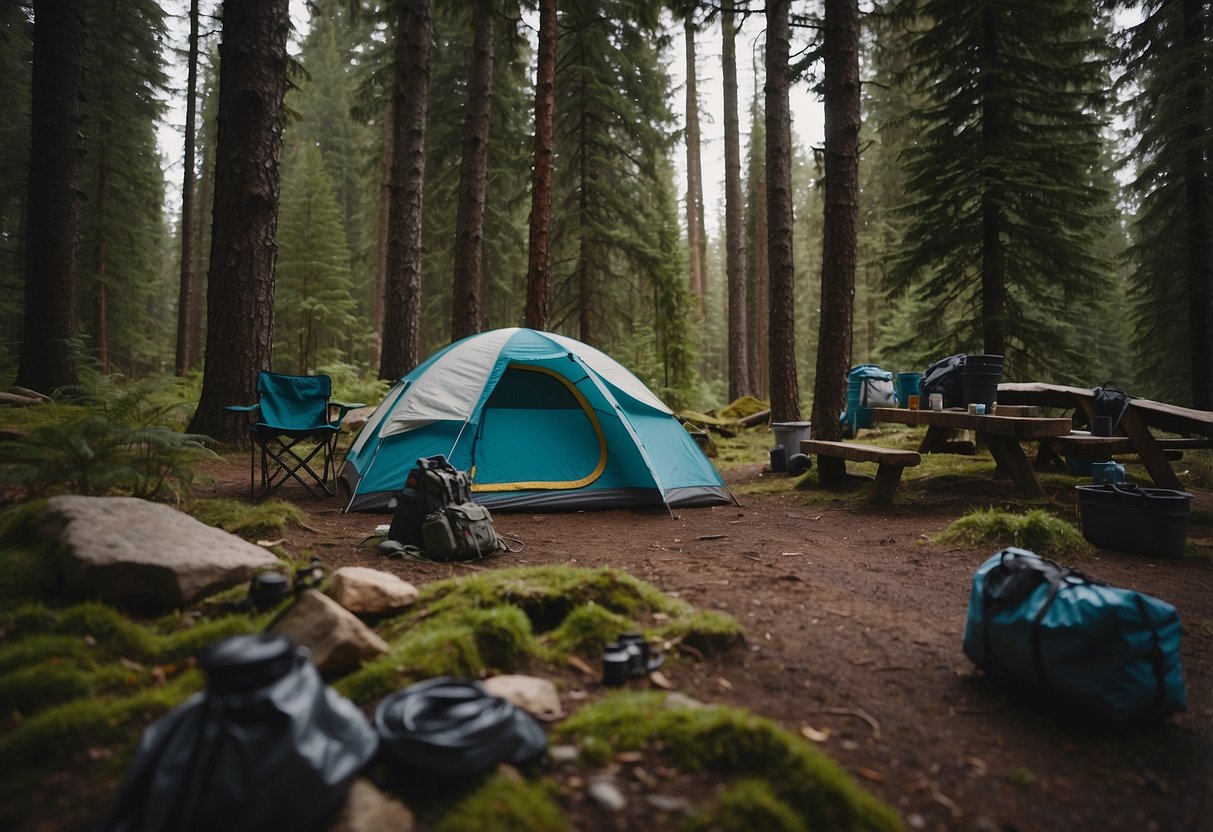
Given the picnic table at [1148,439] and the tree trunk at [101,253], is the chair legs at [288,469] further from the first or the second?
the tree trunk at [101,253]

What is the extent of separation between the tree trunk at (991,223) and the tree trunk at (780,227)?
2.68 meters

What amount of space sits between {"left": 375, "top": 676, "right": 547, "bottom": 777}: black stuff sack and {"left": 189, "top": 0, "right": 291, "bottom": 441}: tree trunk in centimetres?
578

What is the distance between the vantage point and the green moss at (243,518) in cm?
400

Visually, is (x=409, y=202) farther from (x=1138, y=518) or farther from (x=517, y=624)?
(x=1138, y=518)

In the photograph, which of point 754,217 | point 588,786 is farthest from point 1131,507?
point 754,217

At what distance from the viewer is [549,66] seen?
871 centimetres

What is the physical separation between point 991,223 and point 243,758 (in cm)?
1034

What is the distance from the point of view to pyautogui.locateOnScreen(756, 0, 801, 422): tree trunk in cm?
907

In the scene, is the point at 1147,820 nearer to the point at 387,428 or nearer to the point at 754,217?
the point at 387,428

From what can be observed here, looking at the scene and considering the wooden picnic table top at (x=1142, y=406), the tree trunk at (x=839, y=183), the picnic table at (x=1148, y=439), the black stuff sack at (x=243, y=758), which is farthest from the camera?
the tree trunk at (x=839, y=183)

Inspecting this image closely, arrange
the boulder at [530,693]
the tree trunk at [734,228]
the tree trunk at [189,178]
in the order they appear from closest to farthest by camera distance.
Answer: the boulder at [530,693], the tree trunk at [734,228], the tree trunk at [189,178]

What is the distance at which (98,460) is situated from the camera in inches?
141

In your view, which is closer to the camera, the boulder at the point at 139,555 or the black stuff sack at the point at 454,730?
the black stuff sack at the point at 454,730

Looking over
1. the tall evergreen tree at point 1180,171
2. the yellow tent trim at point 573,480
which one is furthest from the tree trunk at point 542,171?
the tall evergreen tree at point 1180,171
